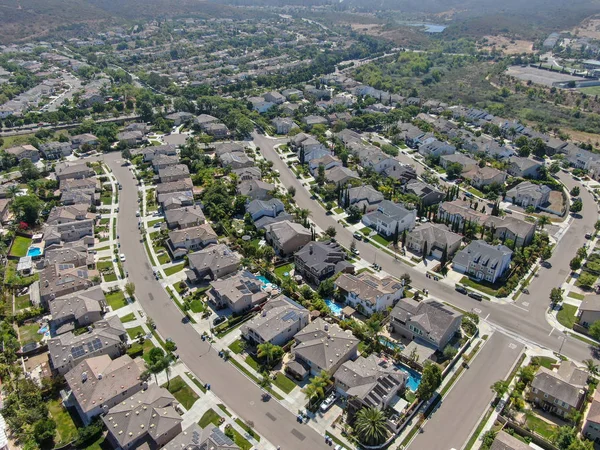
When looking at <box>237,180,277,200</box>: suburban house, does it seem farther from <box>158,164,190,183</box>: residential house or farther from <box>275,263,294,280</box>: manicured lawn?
<box>275,263,294,280</box>: manicured lawn

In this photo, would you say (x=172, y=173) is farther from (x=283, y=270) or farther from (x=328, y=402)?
(x=328, y=402)

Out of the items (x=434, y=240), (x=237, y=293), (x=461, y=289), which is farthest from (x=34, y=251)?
(x=461, y=289)

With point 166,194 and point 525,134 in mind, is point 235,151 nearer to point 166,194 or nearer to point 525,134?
point 166,194

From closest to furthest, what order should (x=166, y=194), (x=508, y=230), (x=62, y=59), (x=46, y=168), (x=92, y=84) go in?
(x=508, y=230) → (x=166, y=194) → (x=46, y=168) → (x=92, y=84) → (x=62, y=59)

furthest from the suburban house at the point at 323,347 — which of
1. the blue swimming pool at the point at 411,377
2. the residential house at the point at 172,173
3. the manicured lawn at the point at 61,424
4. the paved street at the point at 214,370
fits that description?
the residential house at the point at 172,173

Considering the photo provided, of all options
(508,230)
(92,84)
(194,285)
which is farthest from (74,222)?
(92,84)

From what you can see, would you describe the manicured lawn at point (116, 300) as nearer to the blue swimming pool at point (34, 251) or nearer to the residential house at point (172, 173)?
the blue swimming pool at point (34, 251)

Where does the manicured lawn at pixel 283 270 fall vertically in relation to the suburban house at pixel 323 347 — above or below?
below
